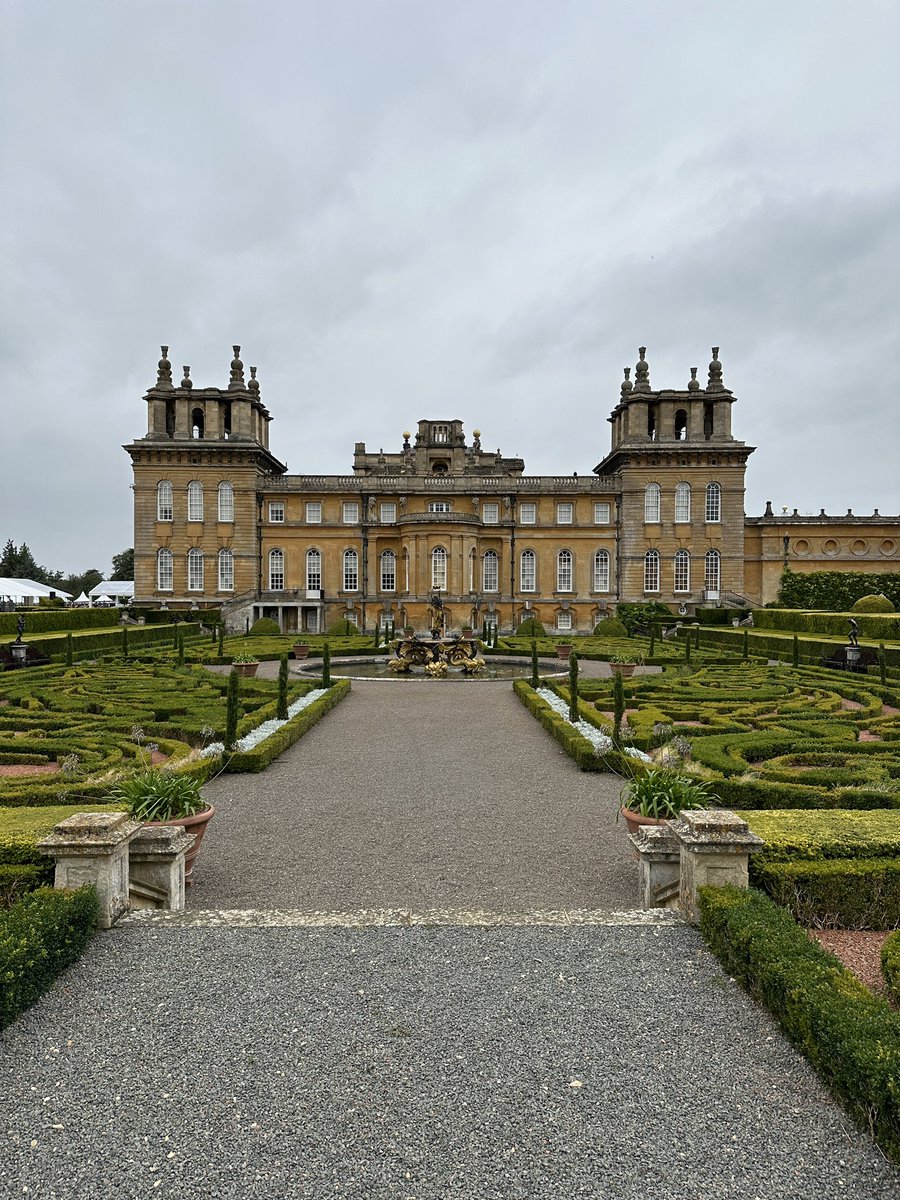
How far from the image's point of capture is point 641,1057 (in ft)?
12.2

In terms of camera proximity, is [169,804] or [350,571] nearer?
[169,804]

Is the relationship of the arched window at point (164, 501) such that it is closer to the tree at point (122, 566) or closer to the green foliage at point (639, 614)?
the green foliage at point (639, 614)

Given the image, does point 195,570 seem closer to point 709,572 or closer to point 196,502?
point 196,502

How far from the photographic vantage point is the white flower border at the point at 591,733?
10.3 metres

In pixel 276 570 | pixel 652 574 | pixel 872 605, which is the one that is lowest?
pixel 872 605

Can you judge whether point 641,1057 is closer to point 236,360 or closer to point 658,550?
point 658,550

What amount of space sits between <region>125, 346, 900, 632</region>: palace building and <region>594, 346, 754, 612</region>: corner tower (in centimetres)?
9

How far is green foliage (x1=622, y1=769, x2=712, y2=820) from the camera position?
6.44 meters

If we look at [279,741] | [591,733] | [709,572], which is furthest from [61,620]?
[709,572]

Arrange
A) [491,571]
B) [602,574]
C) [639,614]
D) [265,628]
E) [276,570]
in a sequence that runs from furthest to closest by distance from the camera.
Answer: [491,571] < [602,574] < [276,570] < [639,614] < [265,628]

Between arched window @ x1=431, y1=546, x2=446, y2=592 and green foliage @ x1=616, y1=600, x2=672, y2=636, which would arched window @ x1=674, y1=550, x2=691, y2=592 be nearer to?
green foliage @ x1=616, y1=600, x2=672, y2=636

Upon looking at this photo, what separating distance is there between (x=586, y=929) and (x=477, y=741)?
7.42 metres

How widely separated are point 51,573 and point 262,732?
98.2 metres

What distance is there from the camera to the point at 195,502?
4434cm
